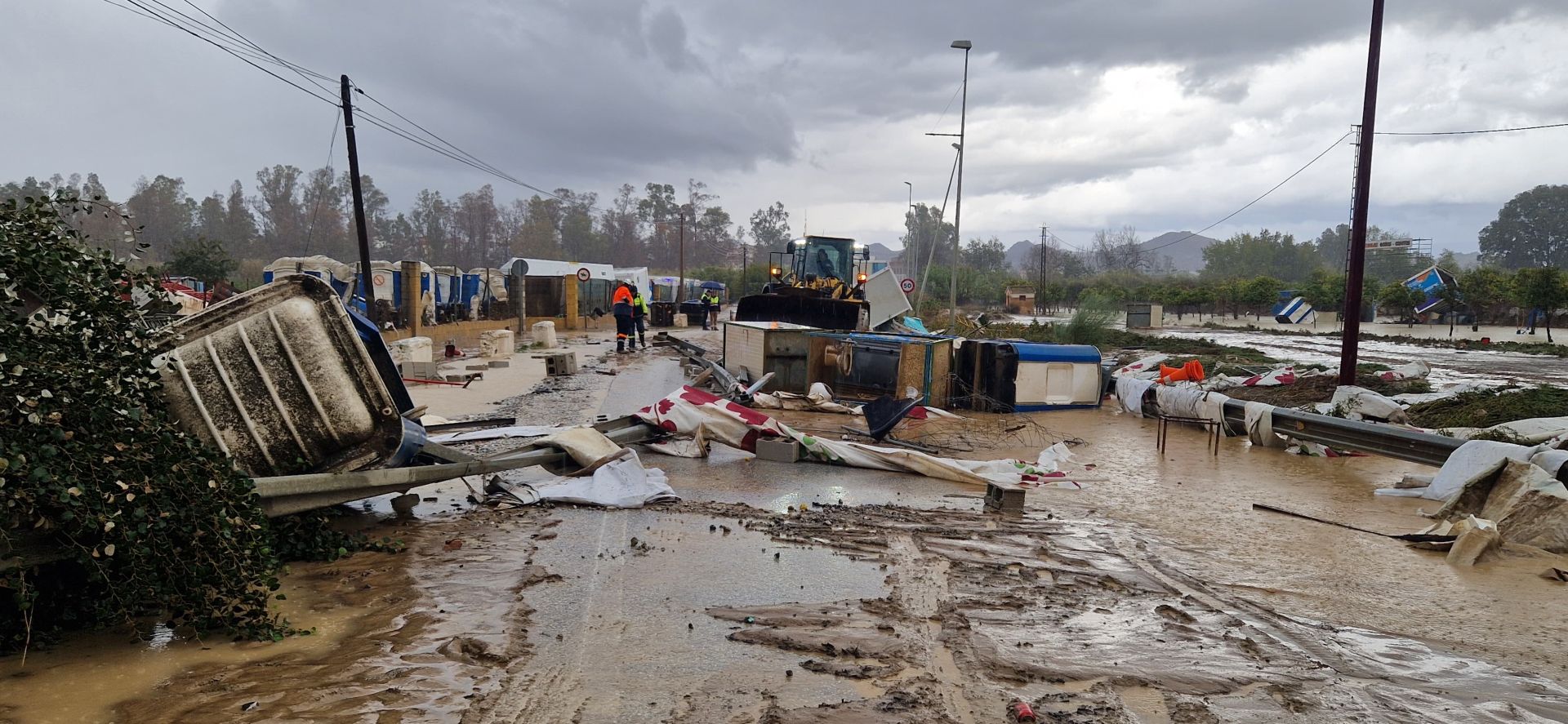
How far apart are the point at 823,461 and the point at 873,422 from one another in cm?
141

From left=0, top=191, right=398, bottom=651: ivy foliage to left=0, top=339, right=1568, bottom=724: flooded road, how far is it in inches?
10.4

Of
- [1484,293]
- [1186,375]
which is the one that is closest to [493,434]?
[1186,375]

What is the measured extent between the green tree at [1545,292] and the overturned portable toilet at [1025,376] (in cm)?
2843

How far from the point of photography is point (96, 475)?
374cm

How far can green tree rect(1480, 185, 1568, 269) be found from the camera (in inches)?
4528

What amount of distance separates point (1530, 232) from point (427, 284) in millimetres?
139881

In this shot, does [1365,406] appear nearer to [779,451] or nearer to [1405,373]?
[1405,373]

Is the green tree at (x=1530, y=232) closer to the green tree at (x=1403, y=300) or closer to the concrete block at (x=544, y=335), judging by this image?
the green tree at (x=1403, y=300)

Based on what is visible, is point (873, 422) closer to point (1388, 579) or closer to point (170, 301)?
point (1388, 579)

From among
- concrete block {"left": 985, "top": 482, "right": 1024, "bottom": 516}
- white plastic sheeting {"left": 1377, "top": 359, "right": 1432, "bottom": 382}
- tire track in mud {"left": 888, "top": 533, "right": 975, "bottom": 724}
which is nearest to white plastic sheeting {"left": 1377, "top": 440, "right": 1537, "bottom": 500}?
concrete block {"left": 985, "top": 482, "right": 1024, "bottom": 516}

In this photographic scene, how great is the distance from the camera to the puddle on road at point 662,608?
3.71m

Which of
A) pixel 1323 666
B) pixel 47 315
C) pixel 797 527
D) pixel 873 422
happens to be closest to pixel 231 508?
pixel 47 315

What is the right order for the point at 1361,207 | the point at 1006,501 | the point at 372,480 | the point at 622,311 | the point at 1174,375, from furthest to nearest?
the point at 622,311, the point at 1174,375, the point at 1361,207, the point at 1006,501, the point at 372,480

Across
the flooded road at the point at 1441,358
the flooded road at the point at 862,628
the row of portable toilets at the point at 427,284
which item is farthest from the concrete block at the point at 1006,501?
the row of portable toilets at the point at 427,284
